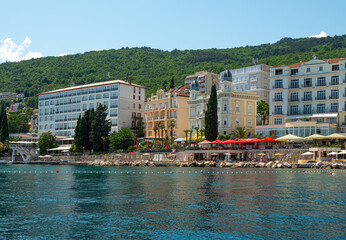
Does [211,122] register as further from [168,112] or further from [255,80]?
[255,80]

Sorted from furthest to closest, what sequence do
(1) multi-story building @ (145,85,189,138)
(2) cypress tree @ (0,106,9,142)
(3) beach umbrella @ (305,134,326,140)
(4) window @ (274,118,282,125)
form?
(2) cypress tree @ (0,106,9,142) → (1) multi-story building @ (145,85,189,138) → (4) window @ (274,118,282,125) → (3) beach umbrella @ (305,134,326,140)

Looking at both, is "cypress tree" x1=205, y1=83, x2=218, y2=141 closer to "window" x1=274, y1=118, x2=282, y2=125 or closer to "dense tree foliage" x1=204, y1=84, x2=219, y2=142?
"dense tree foliage" x1=204, y1=84, x2=219, y2=142

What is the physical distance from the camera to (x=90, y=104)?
120 metres

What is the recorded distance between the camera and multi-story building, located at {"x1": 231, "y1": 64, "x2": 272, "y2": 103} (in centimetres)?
10675

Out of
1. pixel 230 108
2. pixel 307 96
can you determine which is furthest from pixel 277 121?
pixel 230 108

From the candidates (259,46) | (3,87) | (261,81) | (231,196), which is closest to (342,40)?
(259,46)

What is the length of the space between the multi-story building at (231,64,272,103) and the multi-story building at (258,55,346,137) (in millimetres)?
23102

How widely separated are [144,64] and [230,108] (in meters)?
90.7

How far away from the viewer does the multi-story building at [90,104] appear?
370 ft

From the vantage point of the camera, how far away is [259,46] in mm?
174250

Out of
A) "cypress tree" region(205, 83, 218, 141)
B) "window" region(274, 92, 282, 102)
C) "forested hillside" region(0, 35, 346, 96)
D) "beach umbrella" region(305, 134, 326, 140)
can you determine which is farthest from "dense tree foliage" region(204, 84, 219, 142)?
"forested hillside" region(0, 35, 346, 96)

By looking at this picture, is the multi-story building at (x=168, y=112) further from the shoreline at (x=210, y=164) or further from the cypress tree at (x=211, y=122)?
the cypress tree at (x=211, y=122)

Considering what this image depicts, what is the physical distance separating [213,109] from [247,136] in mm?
11595

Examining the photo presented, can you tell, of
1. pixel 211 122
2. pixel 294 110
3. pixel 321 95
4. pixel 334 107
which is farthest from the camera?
pixel 294 110
